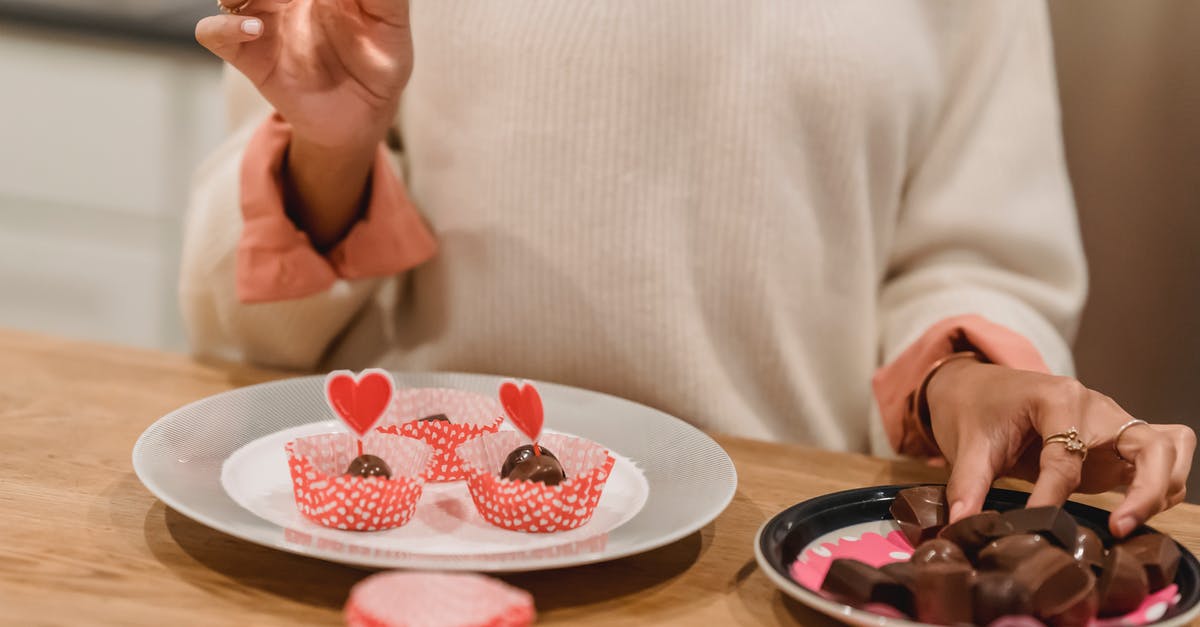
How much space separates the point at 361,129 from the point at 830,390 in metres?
0.58

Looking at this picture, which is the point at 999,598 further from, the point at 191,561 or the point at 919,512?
the point at 191,561

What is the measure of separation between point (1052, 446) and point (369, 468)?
44cm

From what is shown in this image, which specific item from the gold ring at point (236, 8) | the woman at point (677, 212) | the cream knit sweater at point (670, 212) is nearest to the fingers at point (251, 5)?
the gold ring at point (236, 8)

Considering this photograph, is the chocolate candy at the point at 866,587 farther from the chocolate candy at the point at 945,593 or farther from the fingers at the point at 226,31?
the fingers at the point at 226,31

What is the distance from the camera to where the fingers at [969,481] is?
2.51ft

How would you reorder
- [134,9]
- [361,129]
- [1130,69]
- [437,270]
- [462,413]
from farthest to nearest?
[134,9] → [1130,69] → [437,270] → [361,129] → [462,413]

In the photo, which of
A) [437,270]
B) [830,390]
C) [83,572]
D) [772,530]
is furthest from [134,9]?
[772,530]

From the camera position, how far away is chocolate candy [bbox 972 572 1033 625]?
623 mm

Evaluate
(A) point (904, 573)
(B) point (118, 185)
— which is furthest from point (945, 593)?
(B) point (118, 185)

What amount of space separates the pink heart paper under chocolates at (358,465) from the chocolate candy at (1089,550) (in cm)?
39

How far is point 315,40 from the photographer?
3.15 feet

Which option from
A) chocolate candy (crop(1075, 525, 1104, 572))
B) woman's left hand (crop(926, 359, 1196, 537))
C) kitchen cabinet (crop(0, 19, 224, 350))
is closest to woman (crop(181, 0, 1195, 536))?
woman's left hand (crop(926, 359, 1196, 537))

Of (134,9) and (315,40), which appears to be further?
(134,9)

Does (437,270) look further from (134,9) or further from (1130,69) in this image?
(134,9)
